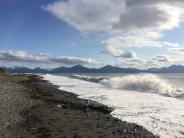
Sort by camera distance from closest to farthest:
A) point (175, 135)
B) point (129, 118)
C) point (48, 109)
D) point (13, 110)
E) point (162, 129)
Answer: point (175, 135) < point (162, 129) < point (129, 118) < point (13, 110) < point (48, 109)

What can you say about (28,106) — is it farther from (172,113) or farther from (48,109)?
(172,113)

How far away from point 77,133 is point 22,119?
503 centimetres

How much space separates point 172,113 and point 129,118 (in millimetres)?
3965

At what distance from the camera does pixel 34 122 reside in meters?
22.7

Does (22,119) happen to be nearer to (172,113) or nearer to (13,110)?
(13,110)

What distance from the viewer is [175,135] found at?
19156 mm

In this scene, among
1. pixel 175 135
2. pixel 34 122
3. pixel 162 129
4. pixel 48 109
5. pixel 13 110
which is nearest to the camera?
pixel 175 135

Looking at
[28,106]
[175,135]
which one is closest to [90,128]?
[175,135]

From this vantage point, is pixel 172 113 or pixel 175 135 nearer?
pixel 175 135

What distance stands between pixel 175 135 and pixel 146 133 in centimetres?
→ 146

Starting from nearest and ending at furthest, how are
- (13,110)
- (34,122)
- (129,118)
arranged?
(34,122) < (129,118) < (13,110)

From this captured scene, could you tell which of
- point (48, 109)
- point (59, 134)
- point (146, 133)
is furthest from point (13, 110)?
point (146, 133)

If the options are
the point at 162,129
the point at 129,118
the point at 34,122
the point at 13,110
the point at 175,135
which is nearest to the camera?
the point at 175,135

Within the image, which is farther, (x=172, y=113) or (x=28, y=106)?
(x=28, y=106)
